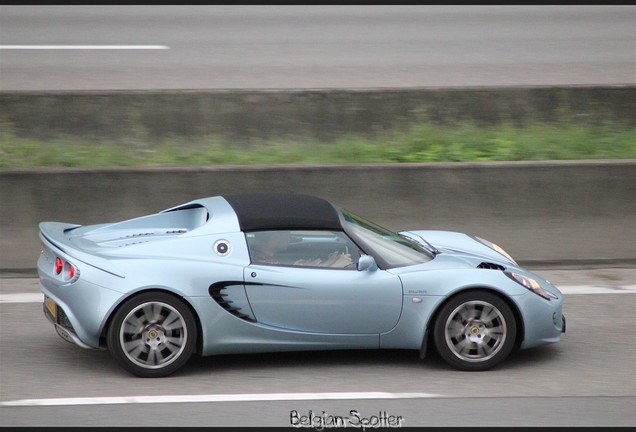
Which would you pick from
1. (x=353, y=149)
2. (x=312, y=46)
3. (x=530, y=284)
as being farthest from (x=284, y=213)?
(x=312, y=46)

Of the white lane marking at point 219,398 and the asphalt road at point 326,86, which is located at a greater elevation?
the asphalt road at point 326,86

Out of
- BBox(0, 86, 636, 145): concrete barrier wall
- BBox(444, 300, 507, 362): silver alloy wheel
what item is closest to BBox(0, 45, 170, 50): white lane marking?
BBox(0, 86, 636, 145): concrete barrier wall

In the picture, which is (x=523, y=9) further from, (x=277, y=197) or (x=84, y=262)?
(x=84, y=262)

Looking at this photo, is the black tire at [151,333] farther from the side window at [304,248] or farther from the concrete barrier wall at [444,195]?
the concrete barrier wall at [444,195]

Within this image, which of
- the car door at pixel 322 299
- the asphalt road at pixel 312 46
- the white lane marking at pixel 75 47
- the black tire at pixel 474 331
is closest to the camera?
the car door at pixel 322 299

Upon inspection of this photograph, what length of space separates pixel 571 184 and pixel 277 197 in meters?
3.87

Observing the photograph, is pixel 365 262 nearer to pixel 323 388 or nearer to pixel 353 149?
pixel 323 388

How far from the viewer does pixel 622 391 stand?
636 centimetres

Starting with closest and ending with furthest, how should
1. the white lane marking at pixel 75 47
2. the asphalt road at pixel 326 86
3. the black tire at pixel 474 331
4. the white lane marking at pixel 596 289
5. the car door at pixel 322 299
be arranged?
the asphalt road at pixel 326 86, the car door at pixel 322 299, the black tire at pixel 474 331, the white lane marking at pixel 596 289, the white lane marking at pixel 75 47

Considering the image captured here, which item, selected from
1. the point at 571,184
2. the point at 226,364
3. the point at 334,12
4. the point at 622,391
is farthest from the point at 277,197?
the point at 334,12

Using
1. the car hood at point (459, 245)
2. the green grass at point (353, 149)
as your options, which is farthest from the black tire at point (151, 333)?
the green grass at point (353, 149)

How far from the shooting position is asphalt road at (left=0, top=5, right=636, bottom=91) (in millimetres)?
13844

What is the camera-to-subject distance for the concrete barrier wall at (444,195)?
31.0ft

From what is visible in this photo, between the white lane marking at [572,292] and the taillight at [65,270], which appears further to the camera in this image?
the white lane marking at [572,292]
